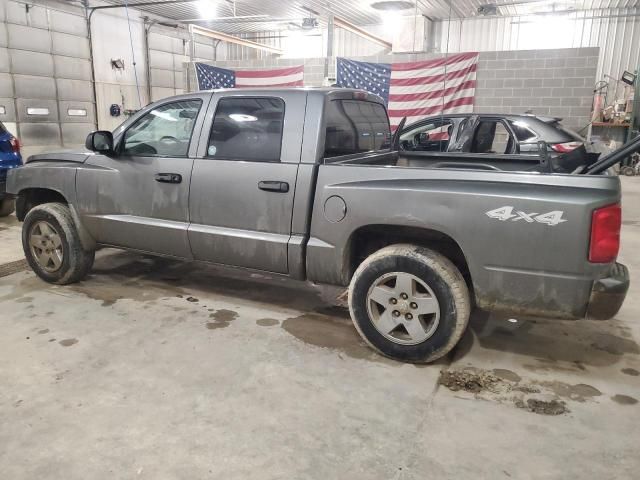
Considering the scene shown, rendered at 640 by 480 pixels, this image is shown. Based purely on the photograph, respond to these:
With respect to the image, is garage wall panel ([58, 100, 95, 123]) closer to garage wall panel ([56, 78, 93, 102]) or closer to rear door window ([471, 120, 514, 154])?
garage wall panel ([56, 78, 93, 102])

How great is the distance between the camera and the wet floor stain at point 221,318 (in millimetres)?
3698

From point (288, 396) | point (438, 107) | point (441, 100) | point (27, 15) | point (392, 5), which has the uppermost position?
point (392, 5)

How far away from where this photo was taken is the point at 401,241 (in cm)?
327

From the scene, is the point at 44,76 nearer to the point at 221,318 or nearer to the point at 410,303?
the point at 221,318

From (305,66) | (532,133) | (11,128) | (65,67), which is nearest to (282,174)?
(532,133)

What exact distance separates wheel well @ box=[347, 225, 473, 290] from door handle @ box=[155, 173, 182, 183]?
4.83 feet

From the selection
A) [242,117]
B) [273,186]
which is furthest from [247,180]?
[242,117]

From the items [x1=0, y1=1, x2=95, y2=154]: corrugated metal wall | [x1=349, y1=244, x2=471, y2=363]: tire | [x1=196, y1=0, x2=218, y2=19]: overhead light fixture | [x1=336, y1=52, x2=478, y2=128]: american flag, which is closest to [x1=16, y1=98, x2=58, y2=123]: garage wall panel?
[x1=0, y1=1, x2=95, y2=154]: corrugated metal wall

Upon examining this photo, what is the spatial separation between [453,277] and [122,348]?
7.28 ft

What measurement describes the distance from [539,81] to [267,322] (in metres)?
9.55

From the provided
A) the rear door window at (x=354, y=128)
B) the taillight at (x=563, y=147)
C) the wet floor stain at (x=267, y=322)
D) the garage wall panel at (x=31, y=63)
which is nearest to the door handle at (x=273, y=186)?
the rear door window at (x=354, y=128)

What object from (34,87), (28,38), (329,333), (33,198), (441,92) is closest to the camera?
(329,333)

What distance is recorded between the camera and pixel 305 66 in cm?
1216

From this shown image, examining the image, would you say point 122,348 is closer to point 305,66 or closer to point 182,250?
point 182,250
